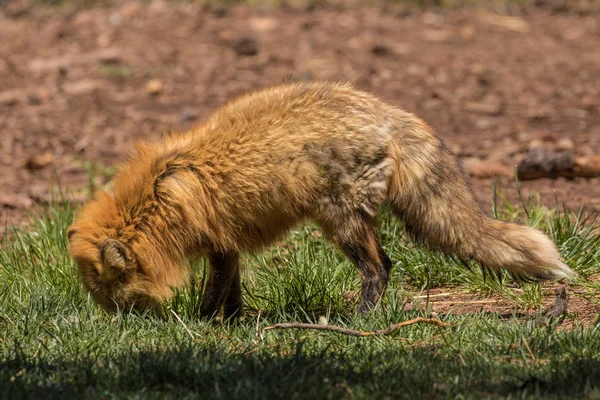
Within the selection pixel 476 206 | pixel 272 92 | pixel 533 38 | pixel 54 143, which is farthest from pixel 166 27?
pixel 476 206

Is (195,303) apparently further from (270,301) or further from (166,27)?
(166,27)

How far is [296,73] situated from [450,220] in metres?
6.65

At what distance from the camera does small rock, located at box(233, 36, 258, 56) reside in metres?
12.7

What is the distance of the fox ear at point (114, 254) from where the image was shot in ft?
18.0

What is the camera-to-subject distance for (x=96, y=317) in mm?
5410

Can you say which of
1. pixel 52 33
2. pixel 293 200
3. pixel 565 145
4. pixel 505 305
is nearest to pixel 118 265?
pixel 293 200

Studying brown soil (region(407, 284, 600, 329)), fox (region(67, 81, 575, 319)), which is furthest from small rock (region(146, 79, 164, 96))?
brown soil (region(407, 284, 600, 329))

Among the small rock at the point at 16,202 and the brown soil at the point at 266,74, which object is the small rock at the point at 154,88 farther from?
the small rock at the point at 16,202

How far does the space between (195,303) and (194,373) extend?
1.89 m

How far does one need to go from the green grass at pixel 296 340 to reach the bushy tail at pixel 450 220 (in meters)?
0.39

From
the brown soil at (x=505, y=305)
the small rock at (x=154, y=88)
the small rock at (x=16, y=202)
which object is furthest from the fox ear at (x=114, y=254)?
the small rock at (x=154, y=88)

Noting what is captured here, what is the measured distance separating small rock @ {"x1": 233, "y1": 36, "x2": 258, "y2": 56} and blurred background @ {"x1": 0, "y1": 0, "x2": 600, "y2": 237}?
2 cm

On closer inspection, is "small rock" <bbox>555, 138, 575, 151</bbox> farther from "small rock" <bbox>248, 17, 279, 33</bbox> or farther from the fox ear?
"small rock" <bbox>248, 17, 279, 33</bbox>

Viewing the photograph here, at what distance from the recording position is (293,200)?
5.52 metres
